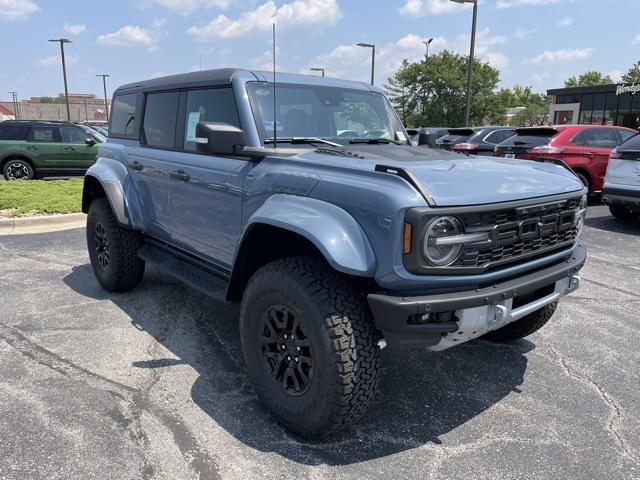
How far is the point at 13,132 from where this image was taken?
12648 mm

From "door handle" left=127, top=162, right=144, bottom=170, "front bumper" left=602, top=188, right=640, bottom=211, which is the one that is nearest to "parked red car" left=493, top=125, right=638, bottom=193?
"front bumper" left=602, top=188, right=640, bottom=211

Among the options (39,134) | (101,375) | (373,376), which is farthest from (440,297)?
(39,134)

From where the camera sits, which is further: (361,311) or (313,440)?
(313,440)

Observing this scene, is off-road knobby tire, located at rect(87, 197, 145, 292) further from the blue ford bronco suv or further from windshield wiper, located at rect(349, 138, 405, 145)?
windshield wiper, located at rect(349, 138, 405, 145)

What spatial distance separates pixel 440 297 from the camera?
7.74ft

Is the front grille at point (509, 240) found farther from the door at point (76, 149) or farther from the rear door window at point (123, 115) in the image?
the door at point (76, 149)

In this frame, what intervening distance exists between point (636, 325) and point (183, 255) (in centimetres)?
375

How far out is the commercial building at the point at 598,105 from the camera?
3469cm

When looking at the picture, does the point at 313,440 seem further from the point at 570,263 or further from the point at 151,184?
the point at 151,184

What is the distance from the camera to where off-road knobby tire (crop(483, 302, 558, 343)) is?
3.58 m

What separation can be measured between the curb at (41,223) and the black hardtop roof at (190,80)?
151 inches

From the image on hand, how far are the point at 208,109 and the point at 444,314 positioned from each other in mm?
2307

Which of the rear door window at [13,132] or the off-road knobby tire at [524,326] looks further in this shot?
the rear door window at [13,132]

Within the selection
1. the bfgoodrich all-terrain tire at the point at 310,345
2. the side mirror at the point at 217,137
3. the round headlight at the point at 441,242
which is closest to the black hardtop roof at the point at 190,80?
the side mirror at the point at 217,137
